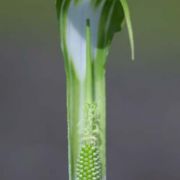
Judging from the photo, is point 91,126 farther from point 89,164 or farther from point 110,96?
point 110,96

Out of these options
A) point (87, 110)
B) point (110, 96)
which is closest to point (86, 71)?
point (87, 110)

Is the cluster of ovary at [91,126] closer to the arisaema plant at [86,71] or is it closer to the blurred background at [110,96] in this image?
the arisaema plant at [86,71]

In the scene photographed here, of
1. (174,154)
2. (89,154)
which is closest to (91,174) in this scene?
(89,154)

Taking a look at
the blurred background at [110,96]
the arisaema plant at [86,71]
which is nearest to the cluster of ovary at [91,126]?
the arisaema plant at [86,71]

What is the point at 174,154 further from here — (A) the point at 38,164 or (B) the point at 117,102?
(A) the point at 38,164

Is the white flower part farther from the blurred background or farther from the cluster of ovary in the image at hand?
the blurred background

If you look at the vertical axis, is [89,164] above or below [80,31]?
below
